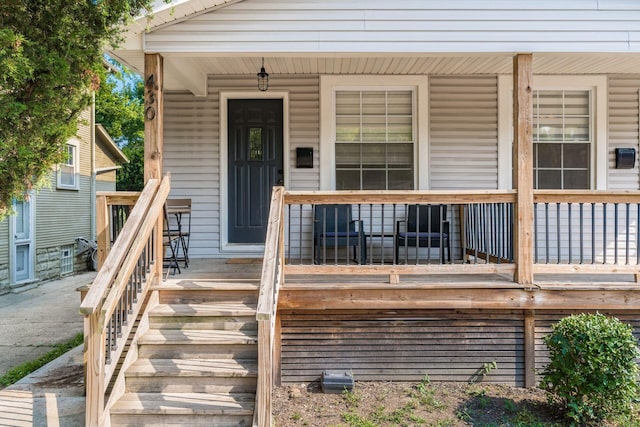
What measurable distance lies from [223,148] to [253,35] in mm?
1855

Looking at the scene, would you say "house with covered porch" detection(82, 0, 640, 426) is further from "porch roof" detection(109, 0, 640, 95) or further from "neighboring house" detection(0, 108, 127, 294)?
"neighboring house" detection(0, 108, 127, 294)

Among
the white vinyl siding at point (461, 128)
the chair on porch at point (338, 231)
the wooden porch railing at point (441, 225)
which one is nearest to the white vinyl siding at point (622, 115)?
the white vinyl siding at point (461, 128)

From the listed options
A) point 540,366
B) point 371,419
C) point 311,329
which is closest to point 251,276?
point 311,329

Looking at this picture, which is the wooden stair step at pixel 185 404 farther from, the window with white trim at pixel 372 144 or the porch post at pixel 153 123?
the window with white trim at pixel 372 144

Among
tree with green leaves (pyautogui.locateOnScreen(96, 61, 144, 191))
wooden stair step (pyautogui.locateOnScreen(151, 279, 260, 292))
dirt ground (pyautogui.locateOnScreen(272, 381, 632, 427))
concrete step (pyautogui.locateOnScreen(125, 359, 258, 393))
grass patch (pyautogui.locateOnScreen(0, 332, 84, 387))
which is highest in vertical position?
tree with green leaves (pyautogui.locateOnScreen(96, 61, 144, 191))

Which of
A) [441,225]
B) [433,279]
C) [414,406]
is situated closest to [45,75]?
[441,225]

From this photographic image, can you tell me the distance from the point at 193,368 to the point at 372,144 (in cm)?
342

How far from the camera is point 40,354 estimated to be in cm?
468

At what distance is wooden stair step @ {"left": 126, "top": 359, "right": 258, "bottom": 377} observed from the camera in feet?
10.4

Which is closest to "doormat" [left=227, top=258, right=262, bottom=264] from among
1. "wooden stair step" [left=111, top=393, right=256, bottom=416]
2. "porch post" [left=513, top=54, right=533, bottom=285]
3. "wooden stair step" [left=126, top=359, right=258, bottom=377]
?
"wooden stair step" [left=126, top=359, right=258, bottom=377]

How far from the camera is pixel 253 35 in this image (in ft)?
Answer: 12.9

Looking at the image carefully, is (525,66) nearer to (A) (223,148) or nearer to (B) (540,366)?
(B) (540,366)

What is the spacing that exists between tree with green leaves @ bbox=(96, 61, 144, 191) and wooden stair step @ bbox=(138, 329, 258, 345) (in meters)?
17.6

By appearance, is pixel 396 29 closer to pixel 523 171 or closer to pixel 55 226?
pixel 523 171
